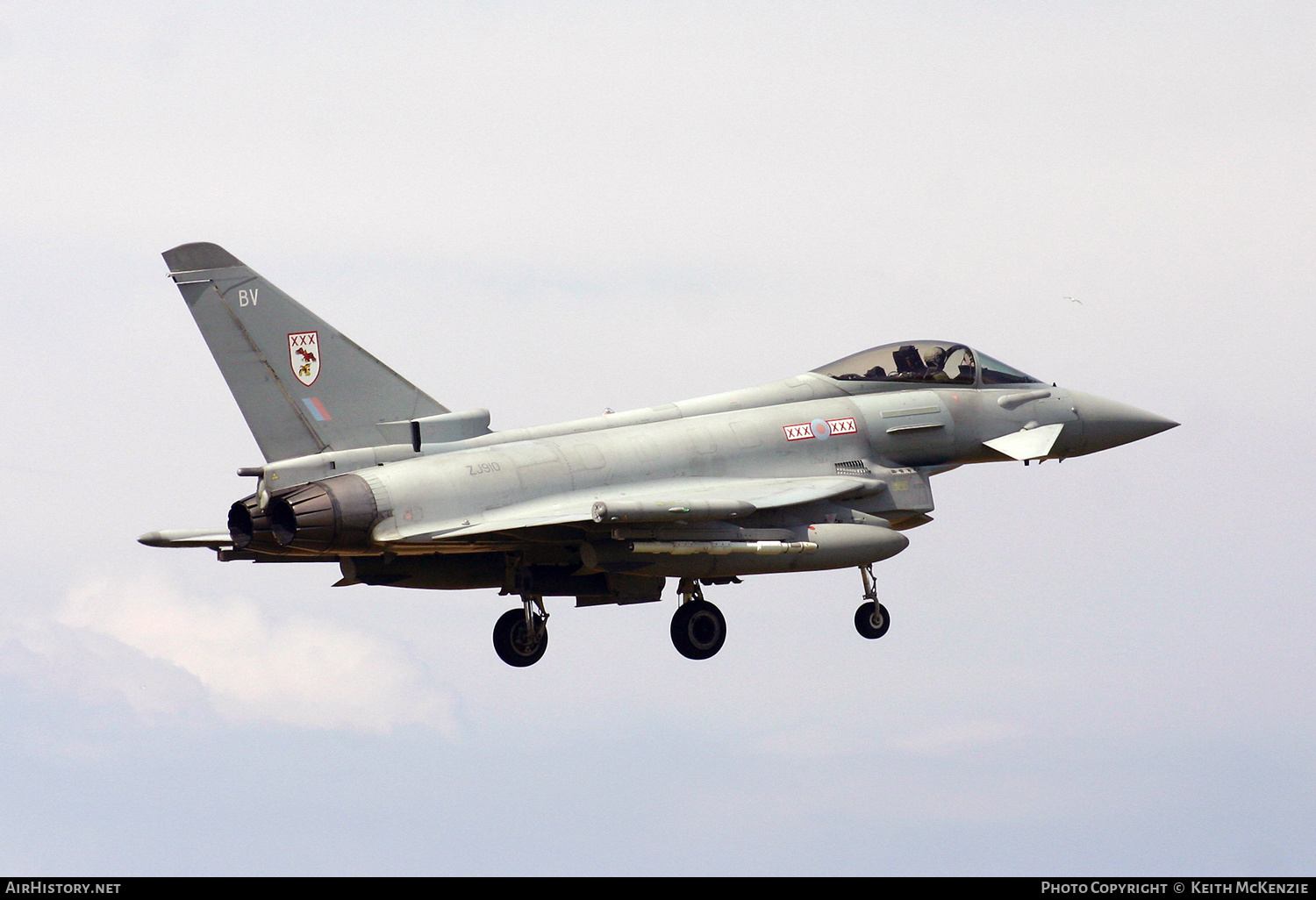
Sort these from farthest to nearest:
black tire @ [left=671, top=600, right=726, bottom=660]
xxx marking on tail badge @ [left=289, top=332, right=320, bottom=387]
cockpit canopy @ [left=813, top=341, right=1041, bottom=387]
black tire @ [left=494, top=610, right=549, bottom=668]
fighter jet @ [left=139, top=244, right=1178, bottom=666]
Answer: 1. cockpit canopy @ [left=813, top=341, right=1041, bottom=387]
2. black tire @ [left=494, top=610, right=549, bottom=668]
3. black tire @ [left=671, top=600, right=726, bottom=660]
4. xxx marking on tail badge @ [left=289, top=332, right=320, bottom=387]
5. fighter jet @ [left=139, top=244, right=1178, bottom=666]

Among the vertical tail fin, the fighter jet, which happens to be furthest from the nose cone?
the vertical tail fin

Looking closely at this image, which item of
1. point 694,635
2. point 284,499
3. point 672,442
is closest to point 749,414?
point 672,442

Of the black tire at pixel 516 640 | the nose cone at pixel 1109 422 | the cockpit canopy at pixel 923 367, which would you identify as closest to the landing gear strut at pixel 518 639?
the black tire at pixel 516 640

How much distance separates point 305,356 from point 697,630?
6.39m

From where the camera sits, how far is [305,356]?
78.6ft

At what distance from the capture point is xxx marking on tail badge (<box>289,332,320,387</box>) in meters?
23.9

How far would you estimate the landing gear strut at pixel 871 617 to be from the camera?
86.7 feet

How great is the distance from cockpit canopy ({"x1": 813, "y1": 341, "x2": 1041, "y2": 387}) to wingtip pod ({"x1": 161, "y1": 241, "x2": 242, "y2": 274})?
862cm

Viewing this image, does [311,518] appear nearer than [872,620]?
Yes

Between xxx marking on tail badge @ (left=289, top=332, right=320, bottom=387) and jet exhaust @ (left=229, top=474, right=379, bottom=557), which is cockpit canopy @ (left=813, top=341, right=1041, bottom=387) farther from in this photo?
jet exhaust @ (left=229, top=474, right=379, bottom=557)

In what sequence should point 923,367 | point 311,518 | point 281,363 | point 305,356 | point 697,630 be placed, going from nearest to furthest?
point 311,518 → point 281,363 → point 305,356 → point 697,630 → point 923,367

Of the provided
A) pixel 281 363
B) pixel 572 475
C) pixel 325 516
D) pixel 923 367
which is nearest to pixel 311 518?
pixel 325 516

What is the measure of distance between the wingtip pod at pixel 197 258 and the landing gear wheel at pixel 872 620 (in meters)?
9.70

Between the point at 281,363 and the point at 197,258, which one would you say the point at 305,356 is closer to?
the point at 281,363
